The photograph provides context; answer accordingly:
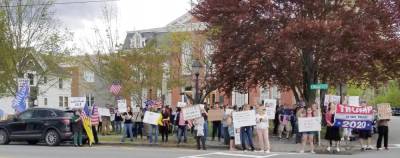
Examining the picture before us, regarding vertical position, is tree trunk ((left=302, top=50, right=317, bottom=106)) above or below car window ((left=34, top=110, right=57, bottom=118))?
above

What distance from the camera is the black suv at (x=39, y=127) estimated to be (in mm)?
25078

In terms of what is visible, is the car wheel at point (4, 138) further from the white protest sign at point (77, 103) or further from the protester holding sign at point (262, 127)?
the protester holding sign at point (262, 127)

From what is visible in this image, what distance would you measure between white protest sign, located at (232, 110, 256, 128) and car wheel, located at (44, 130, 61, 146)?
279 inches

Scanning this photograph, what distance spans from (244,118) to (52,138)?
25.3 ft

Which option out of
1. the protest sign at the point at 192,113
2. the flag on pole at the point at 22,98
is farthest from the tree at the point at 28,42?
the protest sign at the point at 192,113

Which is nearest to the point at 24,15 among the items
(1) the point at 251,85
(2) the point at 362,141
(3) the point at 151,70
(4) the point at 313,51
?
(3) the point at 151,70

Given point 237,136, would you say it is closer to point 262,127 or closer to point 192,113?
point 262,127

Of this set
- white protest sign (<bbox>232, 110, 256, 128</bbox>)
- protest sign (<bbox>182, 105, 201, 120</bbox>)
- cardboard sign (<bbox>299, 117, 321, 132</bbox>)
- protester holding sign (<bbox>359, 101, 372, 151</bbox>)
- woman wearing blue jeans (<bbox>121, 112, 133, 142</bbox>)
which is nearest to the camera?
cardboard sign (<bbox>299, 117, 321, 132</bbox>)

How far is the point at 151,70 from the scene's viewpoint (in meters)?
51.6

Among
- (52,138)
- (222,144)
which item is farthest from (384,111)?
(52,138)

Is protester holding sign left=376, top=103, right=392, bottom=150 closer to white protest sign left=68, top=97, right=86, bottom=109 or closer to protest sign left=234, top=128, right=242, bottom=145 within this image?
protest sign left=234, top=128, right=242, bottom=145

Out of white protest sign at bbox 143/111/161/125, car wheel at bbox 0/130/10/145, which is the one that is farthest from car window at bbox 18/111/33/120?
white protest sign at bbox 143/111/161/125

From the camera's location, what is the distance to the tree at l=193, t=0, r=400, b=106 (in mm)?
25625

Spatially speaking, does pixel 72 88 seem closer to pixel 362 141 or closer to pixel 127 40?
pixel 127 40
